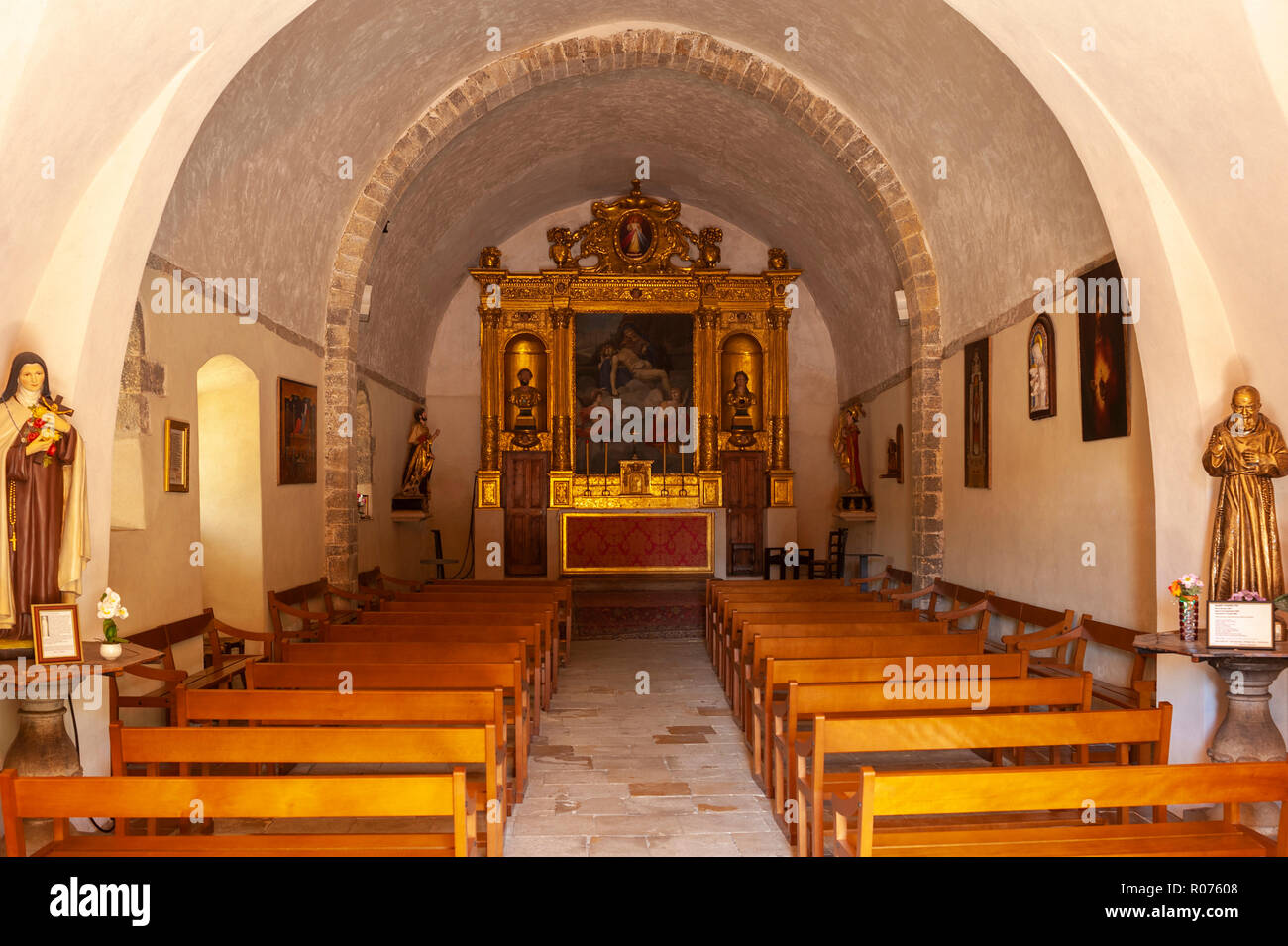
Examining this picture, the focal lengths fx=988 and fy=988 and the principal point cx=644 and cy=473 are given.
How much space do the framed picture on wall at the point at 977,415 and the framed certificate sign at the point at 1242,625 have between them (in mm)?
4645

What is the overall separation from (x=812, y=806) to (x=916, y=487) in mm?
6972

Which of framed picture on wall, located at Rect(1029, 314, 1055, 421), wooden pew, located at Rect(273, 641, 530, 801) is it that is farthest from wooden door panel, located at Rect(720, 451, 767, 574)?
wooden pew, located at Rect(273, 641, 530, 801)

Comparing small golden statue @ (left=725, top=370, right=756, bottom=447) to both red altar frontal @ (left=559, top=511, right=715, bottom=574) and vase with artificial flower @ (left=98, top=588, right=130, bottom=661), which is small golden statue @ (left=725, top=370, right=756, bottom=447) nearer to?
red altar frontal @ (left=559, top=511, right=715, bottom=574)

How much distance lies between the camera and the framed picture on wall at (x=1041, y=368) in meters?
7.70

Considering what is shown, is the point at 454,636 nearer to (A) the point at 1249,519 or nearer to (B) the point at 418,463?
(A) the point at 1249,519

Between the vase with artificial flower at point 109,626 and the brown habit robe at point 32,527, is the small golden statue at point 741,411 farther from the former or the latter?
the brown habit robe at point 32,527

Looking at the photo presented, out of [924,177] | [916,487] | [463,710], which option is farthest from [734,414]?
[463,710]

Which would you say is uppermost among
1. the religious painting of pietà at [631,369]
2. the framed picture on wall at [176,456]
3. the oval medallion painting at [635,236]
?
the oval medallion painting at [635,236]

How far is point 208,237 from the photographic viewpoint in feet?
23.5

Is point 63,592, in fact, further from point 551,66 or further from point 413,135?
point 551,66

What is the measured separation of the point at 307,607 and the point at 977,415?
21.7ft

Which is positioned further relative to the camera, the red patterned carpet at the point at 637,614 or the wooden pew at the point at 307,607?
the red patterned carpet at the point at 637,614

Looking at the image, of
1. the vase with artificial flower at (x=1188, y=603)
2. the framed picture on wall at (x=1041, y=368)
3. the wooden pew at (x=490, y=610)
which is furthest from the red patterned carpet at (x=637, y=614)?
the vase with artificial flower at (x=1188, y=603)

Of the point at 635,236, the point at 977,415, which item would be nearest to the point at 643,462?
the point at 635,236
